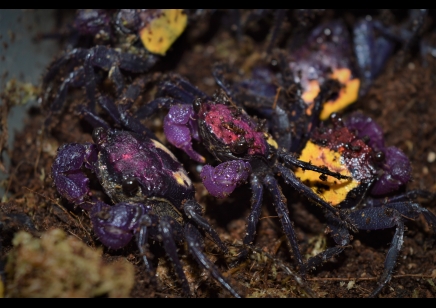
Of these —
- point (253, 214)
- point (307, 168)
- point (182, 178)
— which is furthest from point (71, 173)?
point (307, 168)

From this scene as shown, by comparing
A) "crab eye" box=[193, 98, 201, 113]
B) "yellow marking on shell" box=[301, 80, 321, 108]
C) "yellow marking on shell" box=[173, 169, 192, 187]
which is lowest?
"yellow marking on shell" box=[173, 169, 192, 187]

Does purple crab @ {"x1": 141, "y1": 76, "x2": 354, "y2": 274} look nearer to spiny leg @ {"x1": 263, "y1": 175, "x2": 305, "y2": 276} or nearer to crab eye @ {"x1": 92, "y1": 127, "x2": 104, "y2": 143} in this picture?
spiny leg @ {"x1": 263, "y1": 175, "x2": 305, "y2": 276}

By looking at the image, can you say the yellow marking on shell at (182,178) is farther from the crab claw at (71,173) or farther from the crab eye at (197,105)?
the crab claw at (71,173)

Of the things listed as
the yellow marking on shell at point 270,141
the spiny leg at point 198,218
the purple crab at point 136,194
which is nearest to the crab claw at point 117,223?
the purple crab at point 136,194

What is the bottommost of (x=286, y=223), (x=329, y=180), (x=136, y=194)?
(x=286, y=223)

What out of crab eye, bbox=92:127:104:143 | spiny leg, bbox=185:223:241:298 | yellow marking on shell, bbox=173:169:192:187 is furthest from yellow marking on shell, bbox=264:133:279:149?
crab eye, bbox=92:127:104:143

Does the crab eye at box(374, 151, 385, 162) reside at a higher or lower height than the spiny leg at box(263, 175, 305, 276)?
higher

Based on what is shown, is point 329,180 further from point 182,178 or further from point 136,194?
point 136,194
